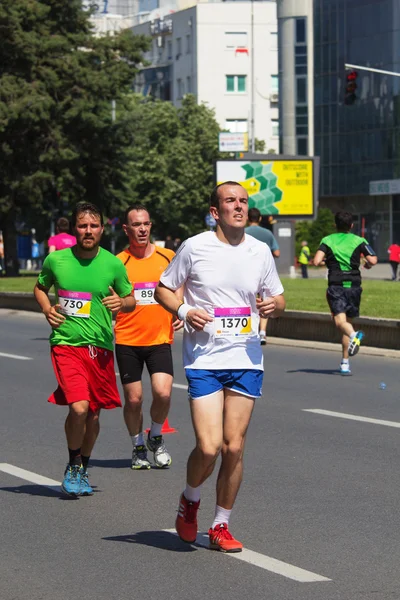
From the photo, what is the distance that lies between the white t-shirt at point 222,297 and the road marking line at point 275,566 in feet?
2.88

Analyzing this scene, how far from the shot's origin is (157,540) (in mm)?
7336

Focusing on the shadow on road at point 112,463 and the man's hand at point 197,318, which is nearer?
the man's hand at point 197,318

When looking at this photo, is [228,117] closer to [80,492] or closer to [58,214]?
[58,214]

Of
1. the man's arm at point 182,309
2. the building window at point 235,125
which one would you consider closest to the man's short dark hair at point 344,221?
the man's arm at point 182,309

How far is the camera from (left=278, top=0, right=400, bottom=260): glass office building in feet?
276

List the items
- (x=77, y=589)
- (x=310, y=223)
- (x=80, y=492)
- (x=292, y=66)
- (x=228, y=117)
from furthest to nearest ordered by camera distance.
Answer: (x=228, y=117) → (x=292, y=66) → (x=310, y=223) → (x=80, y=492) → (x=77, y=589)

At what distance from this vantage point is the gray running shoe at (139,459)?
9.91m

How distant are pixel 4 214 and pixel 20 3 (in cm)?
861

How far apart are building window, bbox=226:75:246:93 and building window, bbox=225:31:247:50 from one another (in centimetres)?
233

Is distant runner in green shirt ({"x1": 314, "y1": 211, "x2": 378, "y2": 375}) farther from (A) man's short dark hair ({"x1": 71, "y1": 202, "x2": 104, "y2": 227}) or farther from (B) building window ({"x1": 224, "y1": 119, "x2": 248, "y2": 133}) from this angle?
(B) building window ({"x1": 224, "y1": 119, "x2": 248, "y2": 133})

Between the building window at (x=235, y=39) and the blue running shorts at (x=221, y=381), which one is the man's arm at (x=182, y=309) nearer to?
the blue running shorts at (x=221, y=381)

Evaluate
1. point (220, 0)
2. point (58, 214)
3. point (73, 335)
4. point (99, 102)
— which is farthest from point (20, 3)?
point (220, 0)

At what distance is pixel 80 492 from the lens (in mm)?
8695

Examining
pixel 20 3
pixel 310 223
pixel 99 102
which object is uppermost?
pixel 20 3
